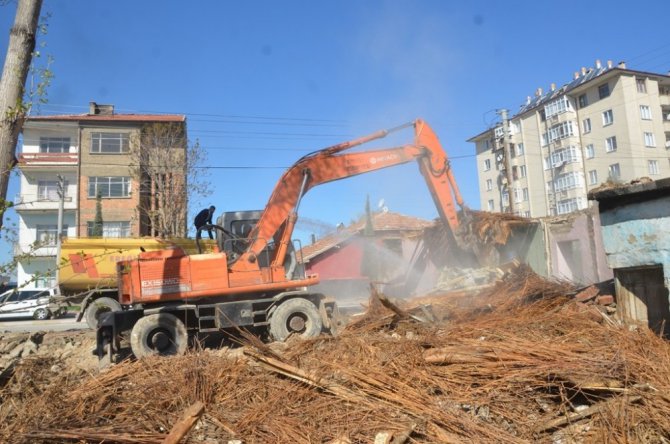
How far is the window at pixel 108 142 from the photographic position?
35.8 m

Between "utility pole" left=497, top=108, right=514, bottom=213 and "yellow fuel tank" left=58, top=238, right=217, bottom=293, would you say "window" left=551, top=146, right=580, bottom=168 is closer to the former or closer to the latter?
"utility pole" left=497, top=108, right=514, bottom=213

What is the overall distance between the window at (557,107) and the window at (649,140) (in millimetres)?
7312

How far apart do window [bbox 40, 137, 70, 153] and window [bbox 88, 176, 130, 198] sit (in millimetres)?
4936

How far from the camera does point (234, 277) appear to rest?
9727 mm

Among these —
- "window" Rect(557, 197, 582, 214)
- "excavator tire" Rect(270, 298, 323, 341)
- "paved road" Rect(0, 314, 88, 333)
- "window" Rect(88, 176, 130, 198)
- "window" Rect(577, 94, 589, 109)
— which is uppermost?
"window" Rect(577, 94, 589, 109)

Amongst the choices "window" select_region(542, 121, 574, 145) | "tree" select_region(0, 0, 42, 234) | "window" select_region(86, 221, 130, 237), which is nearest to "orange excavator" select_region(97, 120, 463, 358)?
"tree" select_region(0, 0, 42, 234)

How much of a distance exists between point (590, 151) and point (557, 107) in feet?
18.9

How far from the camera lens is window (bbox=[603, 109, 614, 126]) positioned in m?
44.9

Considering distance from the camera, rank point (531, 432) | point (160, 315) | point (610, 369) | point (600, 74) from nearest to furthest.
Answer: point (531, 432) < point (610, 369) < point (160, 315) < point (600, 74)

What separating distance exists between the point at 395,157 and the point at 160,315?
6.34 meters

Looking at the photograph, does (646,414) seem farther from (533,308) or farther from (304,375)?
(533,308)

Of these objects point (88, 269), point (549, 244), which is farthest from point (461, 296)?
point (88, 269)

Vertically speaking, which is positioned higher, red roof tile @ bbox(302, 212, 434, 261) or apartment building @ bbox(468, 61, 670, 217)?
apartment building @ bbox(468, 61, 670, 217)

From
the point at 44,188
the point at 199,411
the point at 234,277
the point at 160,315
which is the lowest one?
the point at 199,411
